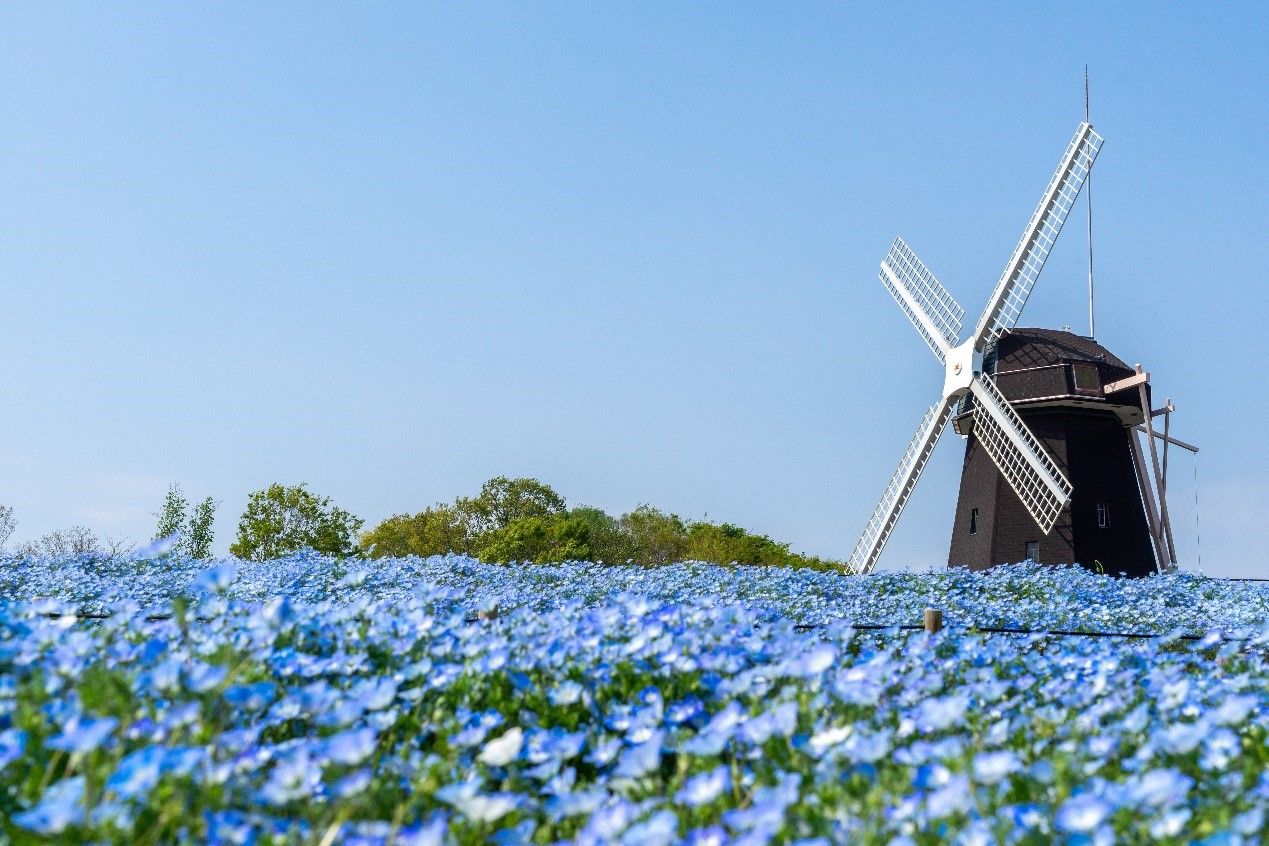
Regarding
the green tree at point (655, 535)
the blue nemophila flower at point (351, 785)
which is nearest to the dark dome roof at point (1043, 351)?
the green tree at point (655, 535)

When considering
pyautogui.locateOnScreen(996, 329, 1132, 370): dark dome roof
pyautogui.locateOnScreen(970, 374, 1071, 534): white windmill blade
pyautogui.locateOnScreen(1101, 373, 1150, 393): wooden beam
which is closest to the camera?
pyautogui.locateOnScreen(970, 374, 1071, 534): white windmill blade

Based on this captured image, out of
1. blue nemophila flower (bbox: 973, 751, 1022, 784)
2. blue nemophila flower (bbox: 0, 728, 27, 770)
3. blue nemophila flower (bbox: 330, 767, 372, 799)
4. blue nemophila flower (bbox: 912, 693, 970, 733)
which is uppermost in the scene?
blue nemophila flower (bbox: 912, 693, 970, 733)

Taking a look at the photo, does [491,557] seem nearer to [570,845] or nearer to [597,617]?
[597,617]

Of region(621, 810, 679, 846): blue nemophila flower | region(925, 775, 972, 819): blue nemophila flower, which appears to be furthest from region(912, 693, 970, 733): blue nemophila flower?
region(621, 810, 679, 846): blue nemophila flower

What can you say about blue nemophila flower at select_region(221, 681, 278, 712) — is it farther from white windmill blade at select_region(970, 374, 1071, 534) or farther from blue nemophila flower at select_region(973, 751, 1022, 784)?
white windmill blade at select_region(970, 374, 1071, 534)

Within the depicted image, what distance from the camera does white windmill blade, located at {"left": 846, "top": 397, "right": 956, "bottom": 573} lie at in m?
21.1

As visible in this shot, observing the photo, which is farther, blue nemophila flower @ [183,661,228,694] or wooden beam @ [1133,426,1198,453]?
wooden beam @ [1133,426,1198,453]

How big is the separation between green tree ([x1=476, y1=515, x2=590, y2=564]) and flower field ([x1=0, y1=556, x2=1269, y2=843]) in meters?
15.7

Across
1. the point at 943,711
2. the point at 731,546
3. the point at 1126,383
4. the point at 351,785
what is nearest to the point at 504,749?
the point at 351,785

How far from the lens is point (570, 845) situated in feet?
9.19

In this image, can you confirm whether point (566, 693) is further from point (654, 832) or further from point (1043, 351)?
point (1043, 351)

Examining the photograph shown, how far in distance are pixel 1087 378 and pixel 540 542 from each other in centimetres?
1084

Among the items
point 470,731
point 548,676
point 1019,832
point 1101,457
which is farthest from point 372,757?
point 1101,457

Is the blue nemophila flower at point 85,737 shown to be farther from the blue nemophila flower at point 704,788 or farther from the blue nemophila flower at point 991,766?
the blue nemophila flower at point 991,766
